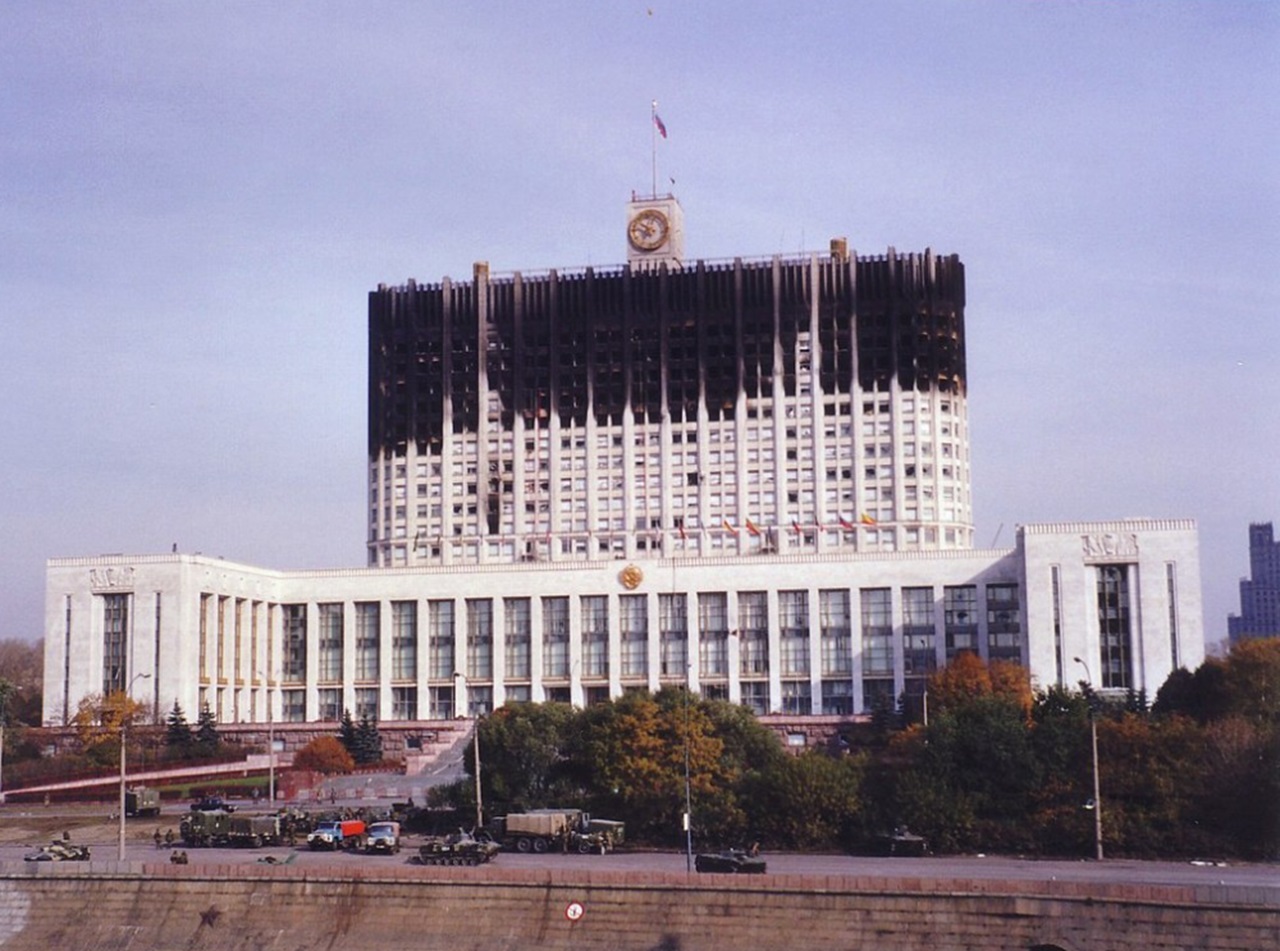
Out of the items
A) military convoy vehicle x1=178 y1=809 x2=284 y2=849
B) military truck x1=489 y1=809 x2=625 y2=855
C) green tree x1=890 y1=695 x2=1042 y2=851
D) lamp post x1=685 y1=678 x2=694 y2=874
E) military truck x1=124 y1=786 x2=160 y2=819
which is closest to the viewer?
lamp post x1=685 y1=678 x2=694 y2=874

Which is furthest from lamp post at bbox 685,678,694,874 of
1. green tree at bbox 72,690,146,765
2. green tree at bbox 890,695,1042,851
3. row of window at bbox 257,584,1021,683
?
row of window at bbox 257,584,1021,683

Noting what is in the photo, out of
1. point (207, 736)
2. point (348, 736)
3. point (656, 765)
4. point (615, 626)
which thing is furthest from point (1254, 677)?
point (207, 736)

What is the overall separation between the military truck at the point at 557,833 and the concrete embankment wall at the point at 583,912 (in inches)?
464

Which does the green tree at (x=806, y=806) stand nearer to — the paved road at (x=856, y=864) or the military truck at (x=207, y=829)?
the paved road at (x=856, y=864)

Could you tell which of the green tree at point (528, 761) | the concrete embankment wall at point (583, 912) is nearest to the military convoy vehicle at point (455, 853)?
the concrete embankment wall at point (583, 912)

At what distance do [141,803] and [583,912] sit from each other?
154ft

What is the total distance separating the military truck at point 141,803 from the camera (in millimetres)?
110000

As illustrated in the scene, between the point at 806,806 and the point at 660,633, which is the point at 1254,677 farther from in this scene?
the point at 660,633

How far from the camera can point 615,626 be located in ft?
568

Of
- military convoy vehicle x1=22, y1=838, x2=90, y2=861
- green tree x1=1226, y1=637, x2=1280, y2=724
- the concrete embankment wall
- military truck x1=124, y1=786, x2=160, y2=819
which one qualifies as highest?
green tree x1=1226, y1=637, x2=1280, y2=724

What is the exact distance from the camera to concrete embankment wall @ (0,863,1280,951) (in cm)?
6644

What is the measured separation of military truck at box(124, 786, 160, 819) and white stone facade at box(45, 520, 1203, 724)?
49.0m

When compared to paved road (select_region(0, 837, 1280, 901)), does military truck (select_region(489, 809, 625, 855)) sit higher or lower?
higher

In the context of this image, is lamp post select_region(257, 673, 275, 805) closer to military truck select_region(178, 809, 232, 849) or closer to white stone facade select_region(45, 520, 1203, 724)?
white stone facade select_region(45, 520, 1203, 724)
